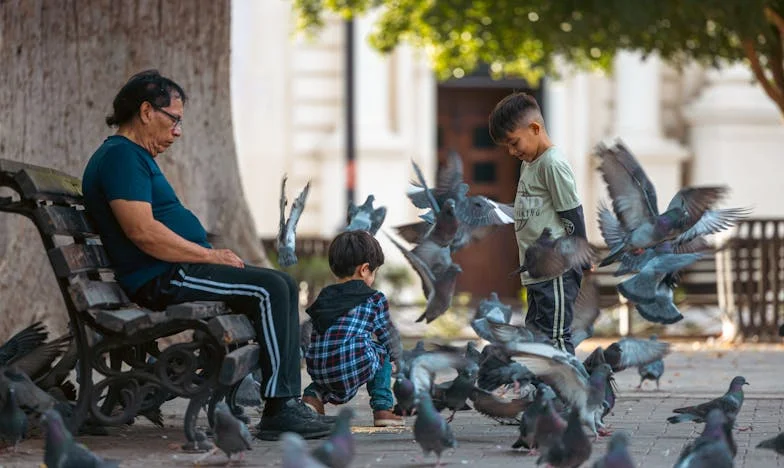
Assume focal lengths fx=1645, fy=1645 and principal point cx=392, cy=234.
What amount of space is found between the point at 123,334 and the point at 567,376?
1.72m

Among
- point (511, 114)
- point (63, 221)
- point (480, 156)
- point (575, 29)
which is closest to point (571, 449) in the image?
point (511, 114)

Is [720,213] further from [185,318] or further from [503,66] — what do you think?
[503,66]

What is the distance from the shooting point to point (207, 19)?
9727 mm

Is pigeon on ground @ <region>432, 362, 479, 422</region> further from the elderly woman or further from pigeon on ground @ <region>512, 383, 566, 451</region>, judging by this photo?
the elderly woman

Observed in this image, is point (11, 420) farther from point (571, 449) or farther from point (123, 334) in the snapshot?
point (571, 449)

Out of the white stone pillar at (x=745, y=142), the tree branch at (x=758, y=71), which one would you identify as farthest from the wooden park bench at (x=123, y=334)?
the white stone pillar at (x=745, y=142)

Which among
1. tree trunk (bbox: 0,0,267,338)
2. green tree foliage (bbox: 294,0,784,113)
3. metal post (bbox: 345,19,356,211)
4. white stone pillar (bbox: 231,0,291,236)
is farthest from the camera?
white stone pillar (bbox: 231,0,291,236)

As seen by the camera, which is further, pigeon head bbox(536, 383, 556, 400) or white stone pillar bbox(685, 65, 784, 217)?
white stone pillar bbox(685, 65, 784, 217)

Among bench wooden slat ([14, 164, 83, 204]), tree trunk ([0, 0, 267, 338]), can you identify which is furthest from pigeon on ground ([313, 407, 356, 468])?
tree trunk ([0, 0, 267, 338])

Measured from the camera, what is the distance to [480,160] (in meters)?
22.4

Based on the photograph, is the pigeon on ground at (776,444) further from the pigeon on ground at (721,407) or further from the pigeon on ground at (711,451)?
the pigeon on ground at (721,407)

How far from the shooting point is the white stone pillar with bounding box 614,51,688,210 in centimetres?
2155

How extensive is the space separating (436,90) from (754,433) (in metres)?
15.4

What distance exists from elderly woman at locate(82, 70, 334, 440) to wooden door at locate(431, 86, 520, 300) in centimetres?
1540
